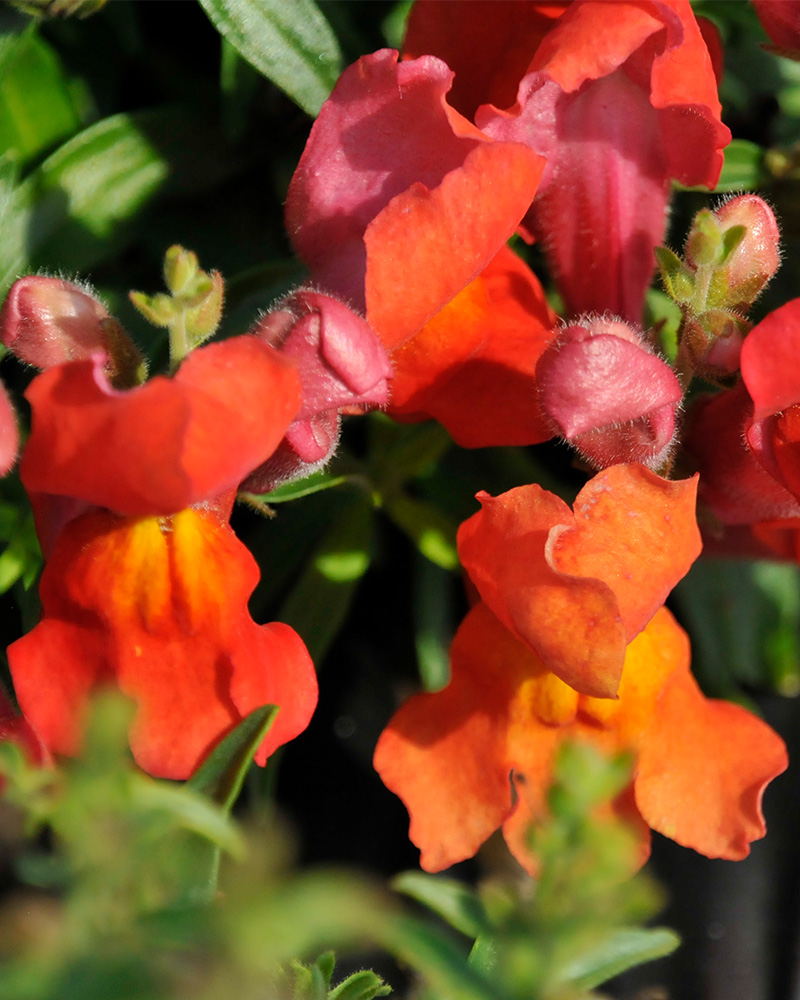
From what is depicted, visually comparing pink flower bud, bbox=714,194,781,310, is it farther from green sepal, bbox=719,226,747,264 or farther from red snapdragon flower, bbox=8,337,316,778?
red snapdragon flower, bbox=8,337,316,778

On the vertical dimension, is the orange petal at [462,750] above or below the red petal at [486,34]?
below

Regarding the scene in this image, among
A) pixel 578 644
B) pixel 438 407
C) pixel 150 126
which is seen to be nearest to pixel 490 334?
pixel 438 407

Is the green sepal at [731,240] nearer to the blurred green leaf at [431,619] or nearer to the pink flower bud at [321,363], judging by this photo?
the pink flower bud at [321,363]

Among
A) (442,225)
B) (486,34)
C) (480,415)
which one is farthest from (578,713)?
(486,34)

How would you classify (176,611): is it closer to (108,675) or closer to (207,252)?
(108,675)

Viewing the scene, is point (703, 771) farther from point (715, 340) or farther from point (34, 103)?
point (34, 103)

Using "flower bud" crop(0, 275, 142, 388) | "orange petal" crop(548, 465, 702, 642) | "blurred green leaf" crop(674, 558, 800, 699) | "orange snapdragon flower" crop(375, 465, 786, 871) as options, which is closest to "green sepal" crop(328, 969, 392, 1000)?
"orange snapdragon flower" crop(375, 465, 786, 871)

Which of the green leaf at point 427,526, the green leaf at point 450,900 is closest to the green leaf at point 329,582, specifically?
the green leaf at point 427,526
